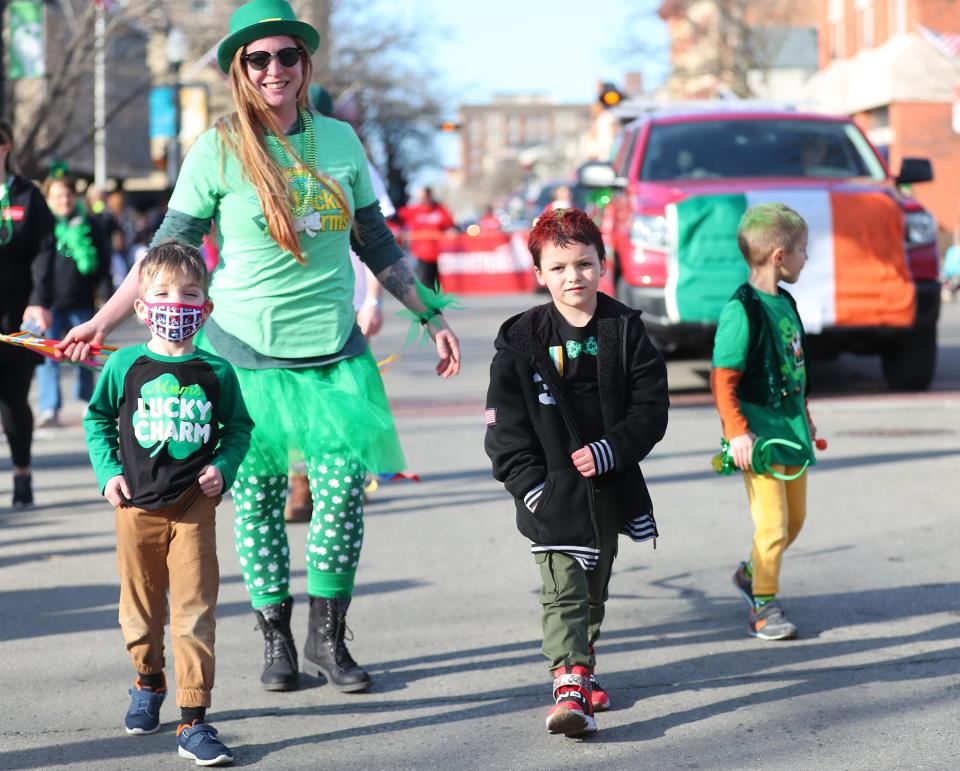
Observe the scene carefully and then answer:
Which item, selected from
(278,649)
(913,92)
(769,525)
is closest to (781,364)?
(769,525)

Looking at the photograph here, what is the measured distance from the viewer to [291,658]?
472 cm

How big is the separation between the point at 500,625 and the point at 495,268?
21728 mm

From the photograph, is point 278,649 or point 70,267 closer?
point 278,649

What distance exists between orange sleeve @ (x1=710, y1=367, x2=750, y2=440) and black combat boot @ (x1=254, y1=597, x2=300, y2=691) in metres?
1.54

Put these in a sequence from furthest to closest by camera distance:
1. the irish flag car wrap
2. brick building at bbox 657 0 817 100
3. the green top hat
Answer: brick building at bbox 657 0 817 100 → the irish flag car wrap → the green top hat

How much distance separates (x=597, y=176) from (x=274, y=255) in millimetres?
7607

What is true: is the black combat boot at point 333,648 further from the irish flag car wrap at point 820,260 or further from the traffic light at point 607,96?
the traffic light at point 607,96

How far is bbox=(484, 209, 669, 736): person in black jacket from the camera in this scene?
4141mm

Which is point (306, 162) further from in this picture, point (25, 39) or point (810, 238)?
point (25, 39)

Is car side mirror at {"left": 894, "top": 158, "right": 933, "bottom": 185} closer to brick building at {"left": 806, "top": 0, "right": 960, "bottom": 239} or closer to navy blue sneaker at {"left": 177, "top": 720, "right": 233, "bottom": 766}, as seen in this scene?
navy blue sneaker at {"left": 177, "top": 720, "right": 233, "bottom": 766}

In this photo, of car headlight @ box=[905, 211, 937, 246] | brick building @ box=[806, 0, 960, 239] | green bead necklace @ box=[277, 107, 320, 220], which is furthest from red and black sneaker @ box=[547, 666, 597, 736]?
brick building @ box=[806, 0, 960, 239]

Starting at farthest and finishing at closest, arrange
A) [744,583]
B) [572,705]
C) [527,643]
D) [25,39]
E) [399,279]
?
[25,39]
[744,583]
[527,643]
[399,279]
[572,705]

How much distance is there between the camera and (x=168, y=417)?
4.00m

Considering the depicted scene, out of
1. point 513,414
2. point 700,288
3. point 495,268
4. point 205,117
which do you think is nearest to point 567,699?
point 513,414
